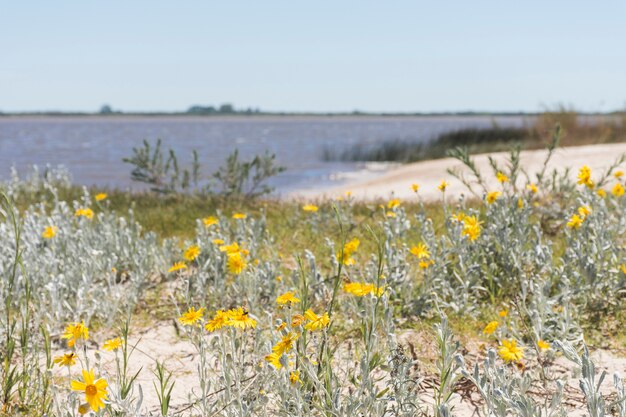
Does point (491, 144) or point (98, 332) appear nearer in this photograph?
point (98, 332)

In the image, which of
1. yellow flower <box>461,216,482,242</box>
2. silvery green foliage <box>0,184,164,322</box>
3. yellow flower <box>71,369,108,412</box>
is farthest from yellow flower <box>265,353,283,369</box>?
yellow flower <box>461,216,482,242</box>

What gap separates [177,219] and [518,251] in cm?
446

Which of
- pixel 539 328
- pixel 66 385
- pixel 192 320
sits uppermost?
pixel 192 320

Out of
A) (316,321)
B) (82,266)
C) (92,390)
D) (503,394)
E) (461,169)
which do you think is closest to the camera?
(92,390)

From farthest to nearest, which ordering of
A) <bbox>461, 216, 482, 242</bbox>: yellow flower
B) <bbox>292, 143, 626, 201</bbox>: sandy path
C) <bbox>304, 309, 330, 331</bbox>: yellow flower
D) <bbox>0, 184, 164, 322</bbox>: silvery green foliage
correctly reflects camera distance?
<bbox>292, 143, 626, 201</bbox>: sandy path
<bbox>0, 184, 164, 322</bbox>: silvery green foliage
<bbox>461, 216, 482, 242</bbox>: yellow flower
<bbox>304, 309, 330, 331</bbox>: yellow flower

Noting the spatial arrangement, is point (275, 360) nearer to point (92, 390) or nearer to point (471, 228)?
point (92, 390)

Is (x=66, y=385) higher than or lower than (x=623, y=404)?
lower

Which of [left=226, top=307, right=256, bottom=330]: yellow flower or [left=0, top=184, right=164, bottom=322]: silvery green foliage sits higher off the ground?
[left=226, top=307, right=256, bottom=330]: yellow flower

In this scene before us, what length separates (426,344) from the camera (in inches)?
157

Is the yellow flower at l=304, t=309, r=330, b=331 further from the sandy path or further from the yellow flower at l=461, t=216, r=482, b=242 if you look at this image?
the sandy path

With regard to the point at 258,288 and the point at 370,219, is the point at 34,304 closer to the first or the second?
the point at 258,288

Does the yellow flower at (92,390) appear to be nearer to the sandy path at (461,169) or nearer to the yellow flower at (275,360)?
the yellow flower at (275,360)

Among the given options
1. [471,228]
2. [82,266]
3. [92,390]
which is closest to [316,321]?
[92,390]

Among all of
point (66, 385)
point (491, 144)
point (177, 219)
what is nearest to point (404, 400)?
point (66, 385)
